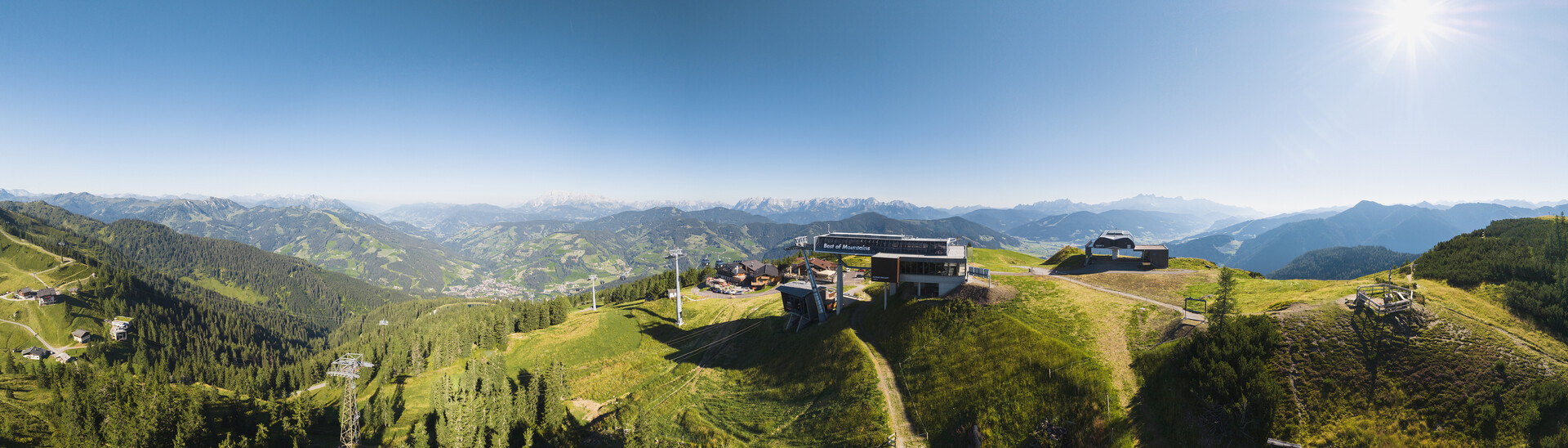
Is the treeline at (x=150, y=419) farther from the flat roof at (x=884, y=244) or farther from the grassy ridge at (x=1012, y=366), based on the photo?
the grassy ridge at (x=1012, y=366)

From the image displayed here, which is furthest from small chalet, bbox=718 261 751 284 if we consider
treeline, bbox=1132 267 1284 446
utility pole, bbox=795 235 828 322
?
treeline, bbox=1132 267 1284 446

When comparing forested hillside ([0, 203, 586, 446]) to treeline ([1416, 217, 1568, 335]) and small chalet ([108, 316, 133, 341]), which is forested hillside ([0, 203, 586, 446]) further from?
treeline ([1416, 217, 1568, 335])

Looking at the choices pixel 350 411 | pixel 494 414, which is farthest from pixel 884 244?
pixel 350 411

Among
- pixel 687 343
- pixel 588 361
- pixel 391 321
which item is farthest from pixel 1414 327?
pixel 391 321

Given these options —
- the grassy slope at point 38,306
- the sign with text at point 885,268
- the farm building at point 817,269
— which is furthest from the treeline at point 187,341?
the sign with text at point 885,268

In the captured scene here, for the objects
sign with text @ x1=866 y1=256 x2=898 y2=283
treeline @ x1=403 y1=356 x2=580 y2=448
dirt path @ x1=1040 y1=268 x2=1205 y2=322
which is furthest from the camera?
sign with text @ x1=866 y1=256 x2=898 y2=283

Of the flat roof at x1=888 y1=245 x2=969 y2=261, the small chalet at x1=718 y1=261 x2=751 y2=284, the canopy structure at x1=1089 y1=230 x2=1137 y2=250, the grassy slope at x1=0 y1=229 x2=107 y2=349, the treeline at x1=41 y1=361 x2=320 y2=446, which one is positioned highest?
the canopy structure at x1=1089 y1=230 x2=1137 y2=250

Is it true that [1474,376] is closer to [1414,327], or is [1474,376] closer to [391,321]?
[1414,327]

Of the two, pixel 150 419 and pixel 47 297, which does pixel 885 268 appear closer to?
pixel 150 419
